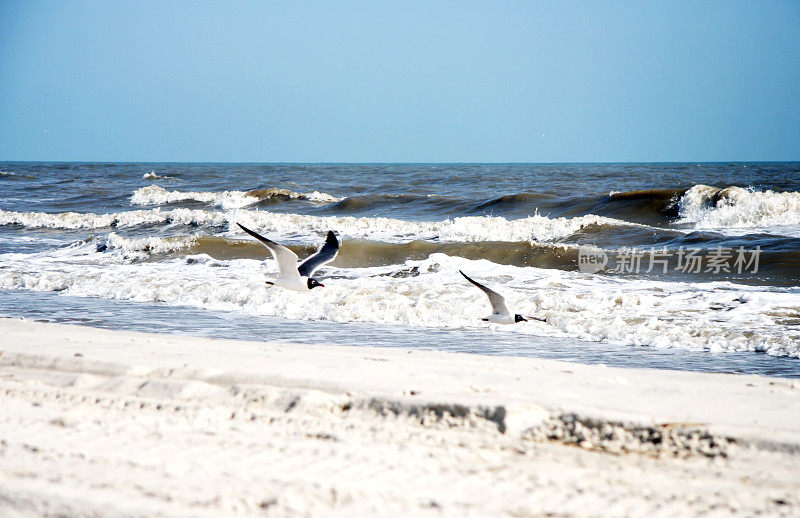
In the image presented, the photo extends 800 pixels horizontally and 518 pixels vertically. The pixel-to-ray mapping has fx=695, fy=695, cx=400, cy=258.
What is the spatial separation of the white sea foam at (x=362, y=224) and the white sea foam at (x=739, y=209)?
2.31 m

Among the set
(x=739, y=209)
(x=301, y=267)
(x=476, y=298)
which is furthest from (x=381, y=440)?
(x=739, y=209)

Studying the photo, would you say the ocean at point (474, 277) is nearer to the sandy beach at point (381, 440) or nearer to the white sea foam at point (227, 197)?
the sandy beach at point (381, 440)

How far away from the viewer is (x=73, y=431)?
296cm

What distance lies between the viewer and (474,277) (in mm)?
10125

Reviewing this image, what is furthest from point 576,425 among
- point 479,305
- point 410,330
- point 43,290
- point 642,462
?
point 43,290

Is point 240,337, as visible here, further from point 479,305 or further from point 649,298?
point 649,298

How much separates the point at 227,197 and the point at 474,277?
55.7 feet

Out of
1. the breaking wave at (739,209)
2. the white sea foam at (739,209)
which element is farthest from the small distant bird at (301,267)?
the breaking wave at (739,209)

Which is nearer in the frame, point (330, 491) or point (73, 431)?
point (330, 491)

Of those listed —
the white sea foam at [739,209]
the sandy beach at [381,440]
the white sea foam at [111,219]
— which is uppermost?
the white sea foam at [739,209]

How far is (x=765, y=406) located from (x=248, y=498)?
8.78 ft

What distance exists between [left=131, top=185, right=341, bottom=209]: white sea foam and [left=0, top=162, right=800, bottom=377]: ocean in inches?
195

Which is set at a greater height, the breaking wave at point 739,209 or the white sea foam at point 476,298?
the breaking wave at point 739,209

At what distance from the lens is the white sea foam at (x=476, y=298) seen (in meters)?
6.73
